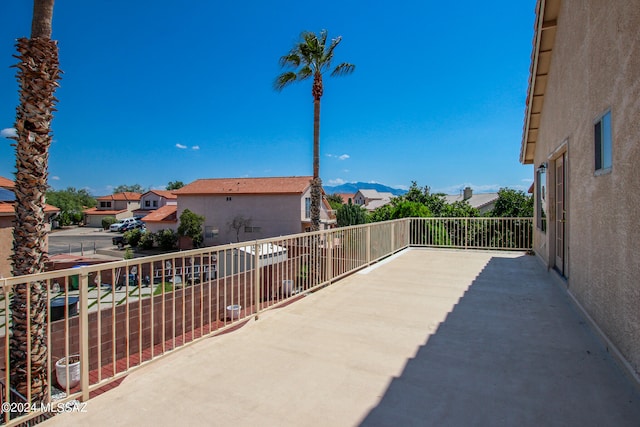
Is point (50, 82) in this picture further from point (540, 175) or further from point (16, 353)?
point (540, 175)

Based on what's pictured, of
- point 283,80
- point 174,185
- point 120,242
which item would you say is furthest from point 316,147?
point 174,185

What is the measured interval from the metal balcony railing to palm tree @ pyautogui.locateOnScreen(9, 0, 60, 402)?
0.12 meters

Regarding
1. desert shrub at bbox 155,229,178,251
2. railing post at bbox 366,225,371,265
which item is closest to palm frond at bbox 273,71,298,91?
railing post at bbox 366,225,371,265

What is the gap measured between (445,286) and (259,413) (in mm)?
4205

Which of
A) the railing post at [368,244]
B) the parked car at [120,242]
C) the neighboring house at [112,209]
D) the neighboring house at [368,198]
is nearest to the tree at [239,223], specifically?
the parked car at [120,242]

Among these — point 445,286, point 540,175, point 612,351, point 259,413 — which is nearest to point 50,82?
point 259,413

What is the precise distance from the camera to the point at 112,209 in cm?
5338

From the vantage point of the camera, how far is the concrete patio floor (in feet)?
6.85

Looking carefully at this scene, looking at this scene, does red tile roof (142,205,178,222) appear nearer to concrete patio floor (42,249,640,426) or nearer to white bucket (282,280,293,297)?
white bucket (282,280,293,297)

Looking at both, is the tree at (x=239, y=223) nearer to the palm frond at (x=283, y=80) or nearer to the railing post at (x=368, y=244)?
the palm frond at (x=283, y=80)

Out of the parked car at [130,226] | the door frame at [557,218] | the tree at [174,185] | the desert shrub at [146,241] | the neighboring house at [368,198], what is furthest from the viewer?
the tree at [174,185]

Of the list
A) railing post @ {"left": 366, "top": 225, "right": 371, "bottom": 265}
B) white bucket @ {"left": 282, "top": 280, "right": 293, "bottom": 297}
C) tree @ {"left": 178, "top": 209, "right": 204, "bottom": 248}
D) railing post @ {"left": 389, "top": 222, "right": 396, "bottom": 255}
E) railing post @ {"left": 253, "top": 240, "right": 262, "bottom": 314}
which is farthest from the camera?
tree @ {"left": 178, "top": 209, "right": 204, "bottom": 248}

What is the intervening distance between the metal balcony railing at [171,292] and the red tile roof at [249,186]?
19.3 meters

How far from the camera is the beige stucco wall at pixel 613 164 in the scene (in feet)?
7.88
